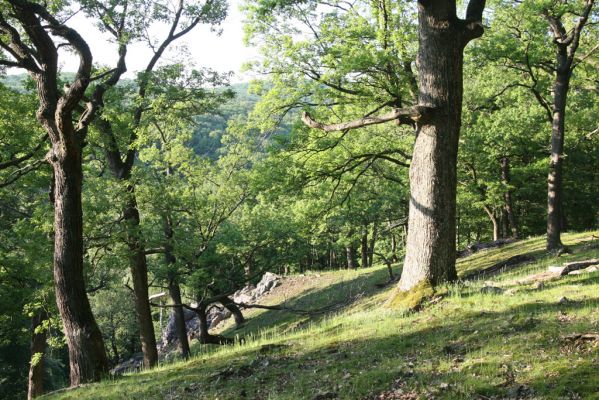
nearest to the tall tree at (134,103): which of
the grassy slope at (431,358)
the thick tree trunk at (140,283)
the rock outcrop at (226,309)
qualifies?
the thick tree trunk at (140,283)

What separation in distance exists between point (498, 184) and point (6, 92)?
69.5 feet

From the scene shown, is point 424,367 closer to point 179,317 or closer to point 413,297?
point 413,297

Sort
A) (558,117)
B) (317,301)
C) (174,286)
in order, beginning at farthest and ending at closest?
(317,301) → (174,286) → (558,117)

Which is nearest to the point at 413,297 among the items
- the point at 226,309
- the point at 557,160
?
the point at 557,160

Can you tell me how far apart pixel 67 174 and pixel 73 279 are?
1.86 meters

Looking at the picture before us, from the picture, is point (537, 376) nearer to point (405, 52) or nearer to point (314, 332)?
point (314, 332)

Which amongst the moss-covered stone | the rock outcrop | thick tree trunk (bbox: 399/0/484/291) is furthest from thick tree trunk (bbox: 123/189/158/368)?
the rock outcrop

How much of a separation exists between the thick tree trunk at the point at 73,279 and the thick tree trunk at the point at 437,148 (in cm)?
549

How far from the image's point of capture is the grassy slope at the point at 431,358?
4.07m

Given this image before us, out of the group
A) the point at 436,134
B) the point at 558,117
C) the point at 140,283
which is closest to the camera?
the point at 436,134

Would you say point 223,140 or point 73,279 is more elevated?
point 223,140

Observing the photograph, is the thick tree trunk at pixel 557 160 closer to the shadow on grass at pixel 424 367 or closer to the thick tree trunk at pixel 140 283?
the shadow on grass at pixel 424 367

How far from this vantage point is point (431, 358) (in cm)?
499

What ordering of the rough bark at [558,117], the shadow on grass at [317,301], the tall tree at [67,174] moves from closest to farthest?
1. the tall tree at [67,174]
2. the rough bark at [558,117]
3. the shadow on grass at [317,301]
